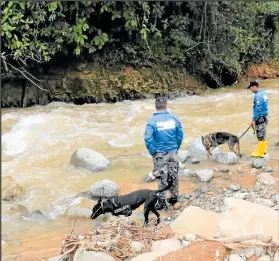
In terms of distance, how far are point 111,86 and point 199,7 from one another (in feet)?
14.5

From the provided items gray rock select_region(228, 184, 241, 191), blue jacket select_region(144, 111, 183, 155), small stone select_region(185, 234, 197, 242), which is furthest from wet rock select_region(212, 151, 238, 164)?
small stone select_region(185, 234, 197, 242)

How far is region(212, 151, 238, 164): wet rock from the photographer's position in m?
8.32

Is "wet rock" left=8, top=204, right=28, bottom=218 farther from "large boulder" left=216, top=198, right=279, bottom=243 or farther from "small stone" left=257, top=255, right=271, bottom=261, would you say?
"small stone" left=257, top=255, right=271, bottom=261

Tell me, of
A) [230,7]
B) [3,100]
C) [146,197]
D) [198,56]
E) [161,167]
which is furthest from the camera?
[230,7]

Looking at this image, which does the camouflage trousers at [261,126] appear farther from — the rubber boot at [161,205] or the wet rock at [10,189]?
the wet rock at [10,189]

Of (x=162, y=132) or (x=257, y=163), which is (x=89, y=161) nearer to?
(x=162, y=132)

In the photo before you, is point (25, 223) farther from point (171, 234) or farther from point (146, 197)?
point (171, 234)

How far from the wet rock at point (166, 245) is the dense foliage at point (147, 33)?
28.5 feet

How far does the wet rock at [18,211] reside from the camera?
21.9ft

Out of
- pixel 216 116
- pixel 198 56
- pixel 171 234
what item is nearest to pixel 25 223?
pixel 171 234

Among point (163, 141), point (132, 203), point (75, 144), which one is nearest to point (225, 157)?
point (163, 141)

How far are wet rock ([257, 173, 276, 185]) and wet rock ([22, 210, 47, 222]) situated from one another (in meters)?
3.25

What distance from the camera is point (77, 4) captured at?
1290 cm

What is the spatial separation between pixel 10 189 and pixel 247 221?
163 inches
